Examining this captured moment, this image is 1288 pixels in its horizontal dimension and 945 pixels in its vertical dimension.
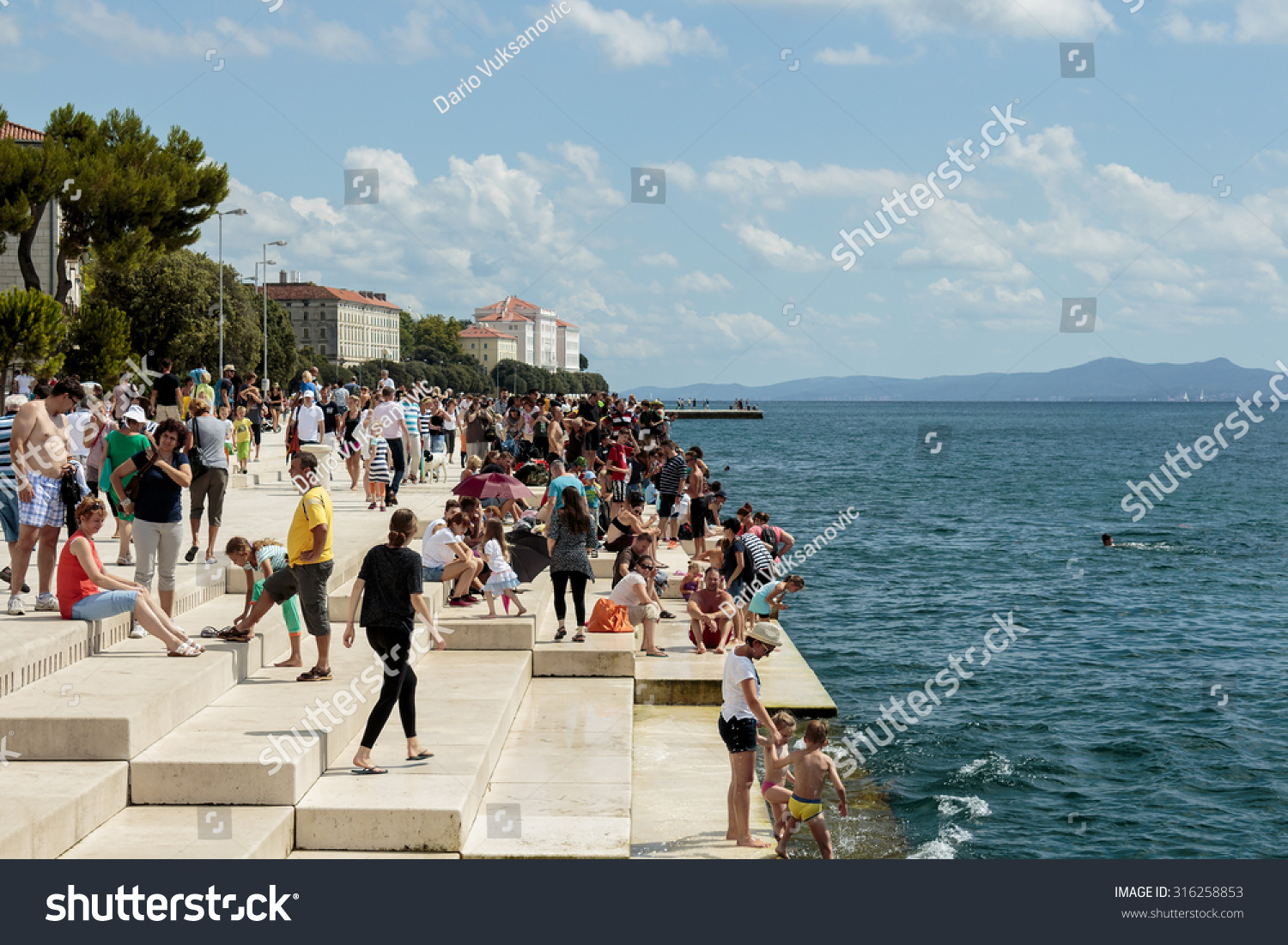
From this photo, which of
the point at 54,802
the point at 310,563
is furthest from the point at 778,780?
the point at 54,802

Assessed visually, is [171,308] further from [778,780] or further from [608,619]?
[778,780]

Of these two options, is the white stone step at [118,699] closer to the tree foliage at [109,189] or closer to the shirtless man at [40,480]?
the shirtless man at [40,480]

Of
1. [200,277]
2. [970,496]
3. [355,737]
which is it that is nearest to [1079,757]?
[355,737]

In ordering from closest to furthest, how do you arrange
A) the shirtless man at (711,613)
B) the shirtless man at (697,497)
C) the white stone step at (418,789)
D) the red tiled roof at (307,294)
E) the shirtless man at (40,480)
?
the white stone step at (418,789), the shirtless man at (40,480), the shirtless man at (711,613), the shirtless man at (697,497), the red tiled roof at (307,294)

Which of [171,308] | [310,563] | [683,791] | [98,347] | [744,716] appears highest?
[171,308]

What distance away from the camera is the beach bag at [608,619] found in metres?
13.5

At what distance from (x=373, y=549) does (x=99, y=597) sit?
2322mm

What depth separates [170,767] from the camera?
719 cm

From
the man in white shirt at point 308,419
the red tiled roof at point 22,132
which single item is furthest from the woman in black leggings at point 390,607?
the red tiled roof at point 22,132

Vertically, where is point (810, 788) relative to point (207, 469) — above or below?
below

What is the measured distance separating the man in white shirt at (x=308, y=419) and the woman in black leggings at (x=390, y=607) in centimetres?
1188

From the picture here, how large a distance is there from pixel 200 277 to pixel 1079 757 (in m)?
65.6

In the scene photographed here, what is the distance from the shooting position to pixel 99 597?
8.53 meters

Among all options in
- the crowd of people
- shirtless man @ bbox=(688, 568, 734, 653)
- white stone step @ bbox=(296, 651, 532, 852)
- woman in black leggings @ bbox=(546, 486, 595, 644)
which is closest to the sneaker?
the crowd of people
